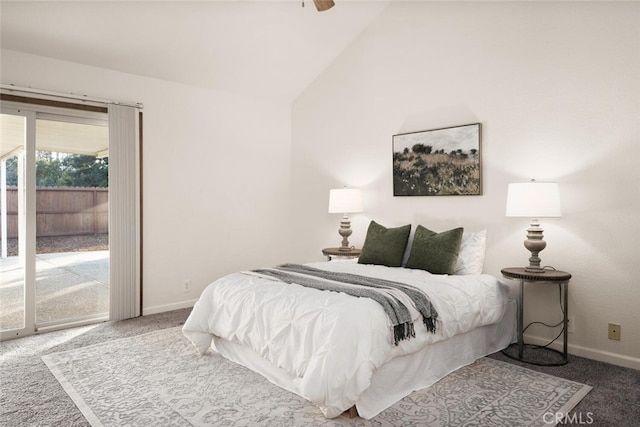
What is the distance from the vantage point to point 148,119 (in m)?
4.66

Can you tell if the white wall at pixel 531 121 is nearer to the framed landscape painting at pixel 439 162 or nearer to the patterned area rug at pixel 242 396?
the framed landscape painting at pixel 439 162

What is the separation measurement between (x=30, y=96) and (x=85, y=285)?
1.85 meters

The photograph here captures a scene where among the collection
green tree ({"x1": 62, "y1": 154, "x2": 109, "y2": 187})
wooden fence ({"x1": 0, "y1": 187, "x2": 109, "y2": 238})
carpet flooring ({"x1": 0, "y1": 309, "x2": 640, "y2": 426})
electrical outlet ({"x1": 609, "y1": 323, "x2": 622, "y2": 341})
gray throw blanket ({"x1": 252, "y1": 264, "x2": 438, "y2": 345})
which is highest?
green tree ({"x1": 62, "y1": 154, "x2": 109, "y2": 187})

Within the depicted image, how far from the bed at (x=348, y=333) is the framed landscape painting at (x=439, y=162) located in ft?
2.18

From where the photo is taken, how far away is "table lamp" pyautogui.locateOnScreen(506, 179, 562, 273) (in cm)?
320

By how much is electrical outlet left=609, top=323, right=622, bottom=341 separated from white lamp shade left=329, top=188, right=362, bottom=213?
98.5 inches

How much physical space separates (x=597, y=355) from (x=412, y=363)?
1.61 metres

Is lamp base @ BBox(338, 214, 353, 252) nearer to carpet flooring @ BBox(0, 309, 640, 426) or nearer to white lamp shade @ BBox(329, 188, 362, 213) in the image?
white lamp shade @ BBox(329, 188, 362, 213)

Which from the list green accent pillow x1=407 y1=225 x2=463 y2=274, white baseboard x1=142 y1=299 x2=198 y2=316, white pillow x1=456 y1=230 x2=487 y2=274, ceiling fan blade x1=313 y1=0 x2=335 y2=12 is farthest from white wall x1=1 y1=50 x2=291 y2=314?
white pillow x1=456 y1=230 x2=487 y2=274

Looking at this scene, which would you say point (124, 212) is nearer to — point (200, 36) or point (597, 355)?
point (200, 36)

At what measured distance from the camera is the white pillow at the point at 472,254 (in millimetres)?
3652

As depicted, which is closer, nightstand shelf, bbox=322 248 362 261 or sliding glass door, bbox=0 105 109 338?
sliding glass door, bbox=0 105 109 338

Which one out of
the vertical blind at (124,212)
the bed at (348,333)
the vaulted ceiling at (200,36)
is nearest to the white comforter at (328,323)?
the bed at (348,333)

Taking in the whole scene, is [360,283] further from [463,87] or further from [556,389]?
[463,87]
